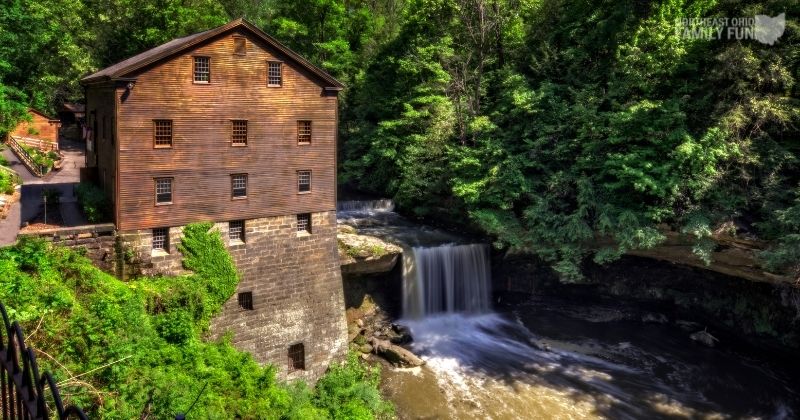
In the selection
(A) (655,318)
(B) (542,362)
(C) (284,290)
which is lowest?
(B) (542,362)

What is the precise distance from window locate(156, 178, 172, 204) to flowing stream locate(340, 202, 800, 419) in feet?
42.6

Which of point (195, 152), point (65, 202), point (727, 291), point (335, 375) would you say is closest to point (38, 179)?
point (65, 202)

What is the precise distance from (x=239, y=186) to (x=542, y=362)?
17288 mm

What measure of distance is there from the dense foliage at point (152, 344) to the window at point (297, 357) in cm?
110

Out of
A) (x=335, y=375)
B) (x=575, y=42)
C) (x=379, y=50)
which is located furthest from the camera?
(x=379, y=50)

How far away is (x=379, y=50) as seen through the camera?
150ft

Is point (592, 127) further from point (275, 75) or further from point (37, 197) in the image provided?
point (37, 197)

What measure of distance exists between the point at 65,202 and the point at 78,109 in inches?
1305

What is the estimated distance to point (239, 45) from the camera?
2342cm

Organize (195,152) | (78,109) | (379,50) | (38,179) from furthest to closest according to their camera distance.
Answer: (78,109) → (379,50) → (38,179) → (195,152)

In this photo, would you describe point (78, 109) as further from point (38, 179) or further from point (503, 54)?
point (503, 54)

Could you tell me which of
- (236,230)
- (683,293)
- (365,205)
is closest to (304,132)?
(236,230)

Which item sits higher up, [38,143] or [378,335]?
[38,143]

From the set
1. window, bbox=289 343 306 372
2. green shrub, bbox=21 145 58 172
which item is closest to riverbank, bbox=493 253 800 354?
window, bbox=289 343 306 372
